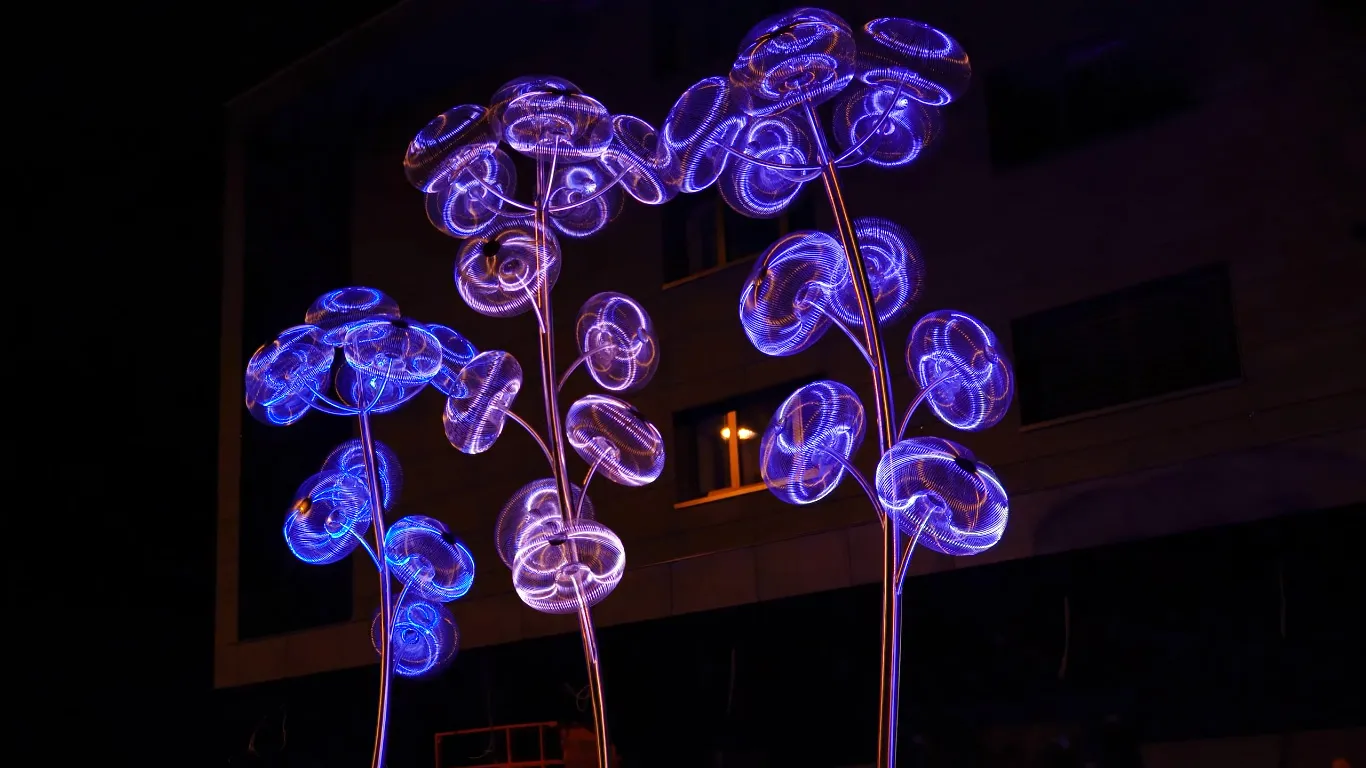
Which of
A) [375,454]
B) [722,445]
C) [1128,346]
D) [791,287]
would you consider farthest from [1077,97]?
[375,454]

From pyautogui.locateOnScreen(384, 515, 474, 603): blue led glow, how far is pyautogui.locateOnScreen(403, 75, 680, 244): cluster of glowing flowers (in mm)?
1899

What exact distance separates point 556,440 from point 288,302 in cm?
1190

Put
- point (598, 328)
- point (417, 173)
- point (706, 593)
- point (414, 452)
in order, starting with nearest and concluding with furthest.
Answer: point (417, 173), point (598, 328), point (706, 593), point (414, 452)

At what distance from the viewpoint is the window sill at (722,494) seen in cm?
1288

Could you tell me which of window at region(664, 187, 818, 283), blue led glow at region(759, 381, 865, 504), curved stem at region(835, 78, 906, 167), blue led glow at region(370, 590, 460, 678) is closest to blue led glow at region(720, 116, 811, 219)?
curved stem at region(835, 78, 906, 167)

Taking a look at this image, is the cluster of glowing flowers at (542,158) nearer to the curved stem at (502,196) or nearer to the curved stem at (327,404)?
the curved stem at (502,196)

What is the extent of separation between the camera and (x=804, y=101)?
5.91 m

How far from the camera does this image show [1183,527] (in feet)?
32.4

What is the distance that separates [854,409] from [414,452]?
10046 millimetres

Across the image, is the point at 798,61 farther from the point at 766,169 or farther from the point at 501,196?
the point at 501,196

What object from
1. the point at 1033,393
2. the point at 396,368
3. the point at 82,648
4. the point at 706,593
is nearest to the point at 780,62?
the point at 396,368

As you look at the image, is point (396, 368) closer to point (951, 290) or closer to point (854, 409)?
point (854, 409)

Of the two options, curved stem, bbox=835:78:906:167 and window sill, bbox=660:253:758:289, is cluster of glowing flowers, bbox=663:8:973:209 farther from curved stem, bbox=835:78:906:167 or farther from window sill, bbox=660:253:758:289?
window sill, bbox=660:253:758:289

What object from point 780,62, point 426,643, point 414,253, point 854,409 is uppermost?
point 414,253
